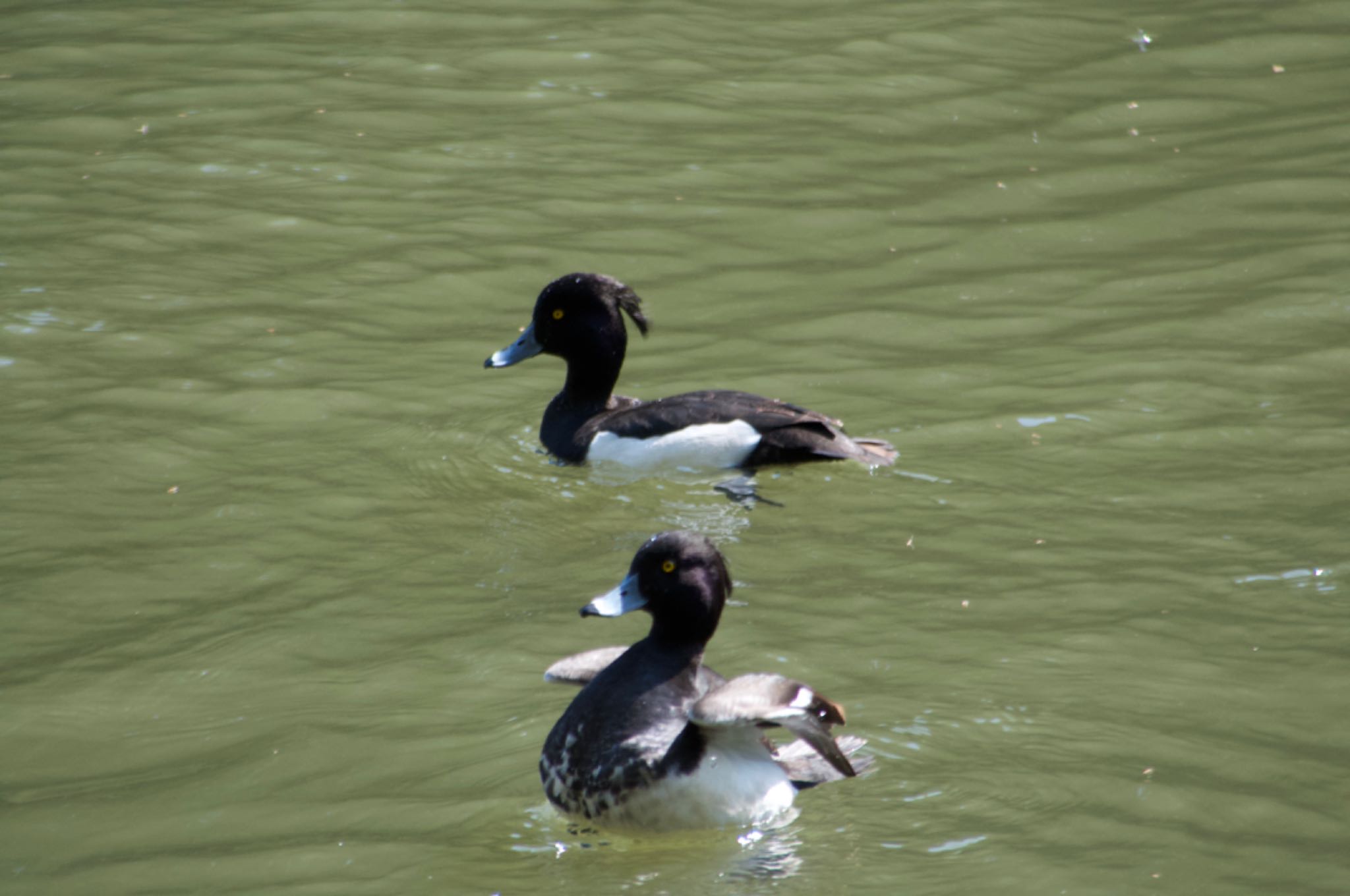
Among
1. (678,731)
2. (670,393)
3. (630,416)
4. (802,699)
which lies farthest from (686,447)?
(802,699)

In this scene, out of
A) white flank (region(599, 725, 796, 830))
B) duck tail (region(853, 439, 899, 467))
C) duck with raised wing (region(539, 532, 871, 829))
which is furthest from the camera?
duck tail (region(853, 439, 899, 467))

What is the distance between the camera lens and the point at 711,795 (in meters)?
4.87

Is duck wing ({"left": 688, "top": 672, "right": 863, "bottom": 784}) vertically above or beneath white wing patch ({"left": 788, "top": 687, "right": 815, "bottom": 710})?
→ beneath

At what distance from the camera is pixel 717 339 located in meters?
9.16

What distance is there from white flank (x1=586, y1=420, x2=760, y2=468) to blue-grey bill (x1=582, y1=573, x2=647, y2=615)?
2460mm

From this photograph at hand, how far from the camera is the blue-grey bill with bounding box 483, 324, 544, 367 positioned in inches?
337

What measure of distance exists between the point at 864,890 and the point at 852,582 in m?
2.08

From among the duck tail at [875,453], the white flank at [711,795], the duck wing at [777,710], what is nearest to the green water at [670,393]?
the white flank at [711,795]

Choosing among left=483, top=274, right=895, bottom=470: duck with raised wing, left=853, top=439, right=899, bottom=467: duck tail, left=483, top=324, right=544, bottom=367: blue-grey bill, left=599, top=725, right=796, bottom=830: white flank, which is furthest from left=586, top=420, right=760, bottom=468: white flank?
left=599, top=725, right=796, bottom=830: white flank

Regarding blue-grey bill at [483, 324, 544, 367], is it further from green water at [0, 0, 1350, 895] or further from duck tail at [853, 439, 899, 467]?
duck tail at [853, 439, 899, 467]

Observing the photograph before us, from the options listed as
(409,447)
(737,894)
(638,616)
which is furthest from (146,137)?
(737,894)

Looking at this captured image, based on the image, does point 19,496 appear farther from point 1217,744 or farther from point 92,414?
point 1217,744

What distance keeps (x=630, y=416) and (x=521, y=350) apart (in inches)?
33.8

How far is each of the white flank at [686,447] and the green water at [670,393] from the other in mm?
134
